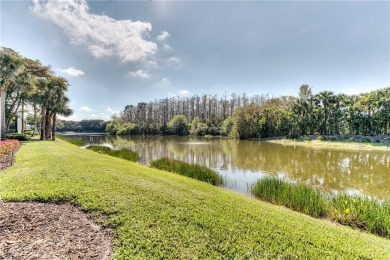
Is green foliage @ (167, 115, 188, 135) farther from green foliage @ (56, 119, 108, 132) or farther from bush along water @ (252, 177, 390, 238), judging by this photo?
bush along water @ (252, 177, 390, 238)

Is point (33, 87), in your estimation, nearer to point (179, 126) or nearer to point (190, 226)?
point (190, 226)

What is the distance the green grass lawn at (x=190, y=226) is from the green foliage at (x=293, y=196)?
2.25 metres

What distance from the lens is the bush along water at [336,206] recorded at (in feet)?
20.0

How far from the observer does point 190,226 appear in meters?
4.35

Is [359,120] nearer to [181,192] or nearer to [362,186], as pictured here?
[362,186]

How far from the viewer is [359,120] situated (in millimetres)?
41312

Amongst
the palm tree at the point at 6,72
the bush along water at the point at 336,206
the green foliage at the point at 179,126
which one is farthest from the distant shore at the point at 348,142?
the palm tree at the point at 6,72

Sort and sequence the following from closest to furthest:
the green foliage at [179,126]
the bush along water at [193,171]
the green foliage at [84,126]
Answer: the bush along water at [193,171] → the green foliage at [179,126] → the green foliage at [84,126]

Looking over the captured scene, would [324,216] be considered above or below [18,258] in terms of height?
below

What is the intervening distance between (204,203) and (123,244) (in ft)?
8.80

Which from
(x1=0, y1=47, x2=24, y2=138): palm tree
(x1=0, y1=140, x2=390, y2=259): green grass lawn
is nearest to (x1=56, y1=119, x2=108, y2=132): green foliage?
(x1=0, y1=47, x2=24, y2=138): palm tree

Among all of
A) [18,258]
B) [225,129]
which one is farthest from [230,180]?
[225,129]

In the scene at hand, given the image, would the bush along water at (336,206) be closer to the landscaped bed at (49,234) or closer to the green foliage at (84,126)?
the landscaped bed at (49,234)

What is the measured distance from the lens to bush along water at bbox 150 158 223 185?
11738mm
